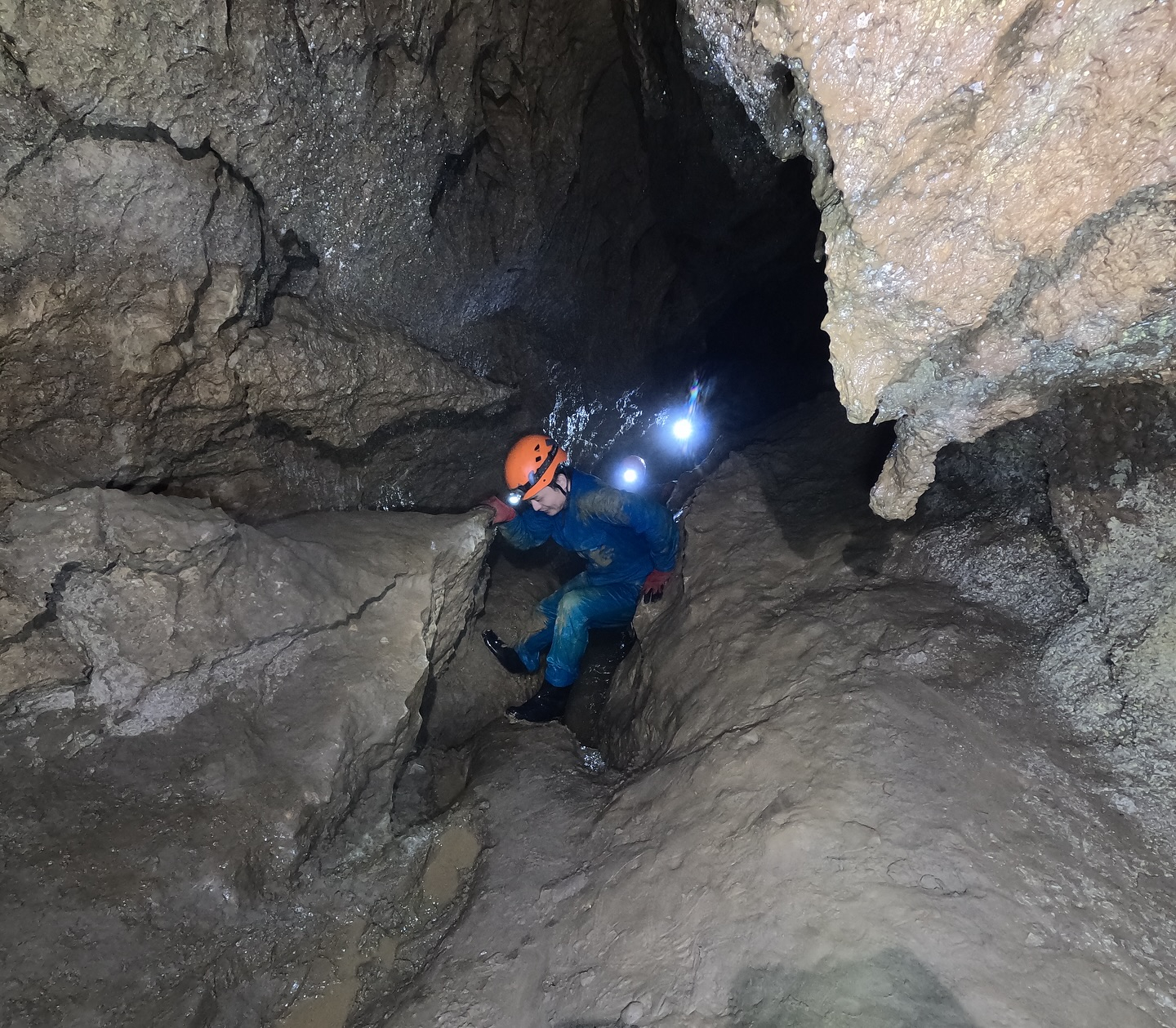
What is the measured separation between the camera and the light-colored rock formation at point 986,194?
146 cm

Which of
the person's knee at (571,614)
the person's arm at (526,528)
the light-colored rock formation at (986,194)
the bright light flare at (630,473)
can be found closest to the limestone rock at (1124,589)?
the light-colored rock formation at (986,194)

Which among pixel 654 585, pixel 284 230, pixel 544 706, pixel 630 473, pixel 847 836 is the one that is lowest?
pixel 847 836

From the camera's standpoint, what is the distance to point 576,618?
4.57m

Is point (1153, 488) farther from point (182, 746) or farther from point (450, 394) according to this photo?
point (182, 746)

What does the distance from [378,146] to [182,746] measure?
8.93 feet

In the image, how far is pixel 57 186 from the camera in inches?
88.4

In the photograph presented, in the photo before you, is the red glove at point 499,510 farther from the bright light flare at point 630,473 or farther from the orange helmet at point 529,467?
the bright light flare at point 630,473

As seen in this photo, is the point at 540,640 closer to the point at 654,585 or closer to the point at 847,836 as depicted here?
the point at 654,585

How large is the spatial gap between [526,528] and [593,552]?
49 cm

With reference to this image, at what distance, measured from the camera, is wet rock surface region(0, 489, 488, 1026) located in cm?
226

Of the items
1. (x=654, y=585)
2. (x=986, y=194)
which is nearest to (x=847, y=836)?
(x=986, y=194)

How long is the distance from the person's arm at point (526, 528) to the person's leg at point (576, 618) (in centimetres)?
43

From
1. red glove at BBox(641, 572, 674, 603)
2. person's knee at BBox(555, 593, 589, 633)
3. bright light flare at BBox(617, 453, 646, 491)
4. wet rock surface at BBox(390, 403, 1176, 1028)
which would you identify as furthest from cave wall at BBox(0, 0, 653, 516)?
wet rock surface at BBox(390, 403, 1176, 1028)

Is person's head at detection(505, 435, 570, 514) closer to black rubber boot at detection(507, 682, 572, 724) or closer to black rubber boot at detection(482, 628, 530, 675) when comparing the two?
black rubber boot at detection(482, 628, 530, 675)
